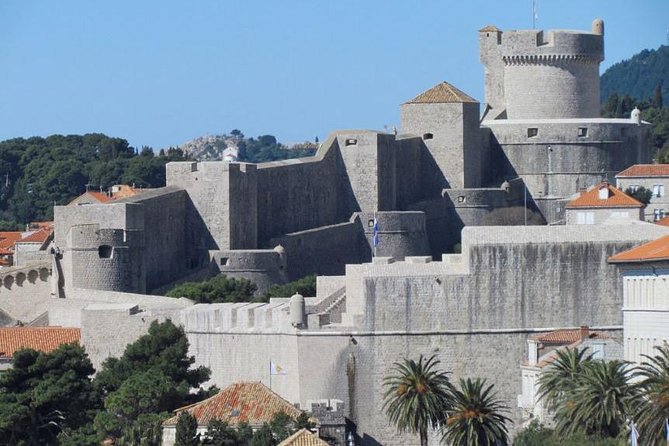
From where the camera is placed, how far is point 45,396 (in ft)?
168

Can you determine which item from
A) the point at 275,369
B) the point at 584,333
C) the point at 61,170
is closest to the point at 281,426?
the point at 275,369

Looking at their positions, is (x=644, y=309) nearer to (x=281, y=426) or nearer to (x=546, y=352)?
(x=546, y=352)

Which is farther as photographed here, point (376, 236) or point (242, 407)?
point (376, 236)

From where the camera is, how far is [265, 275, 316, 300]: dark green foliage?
205 feet

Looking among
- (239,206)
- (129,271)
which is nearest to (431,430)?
(129,271)

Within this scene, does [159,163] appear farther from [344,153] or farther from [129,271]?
[129,271]

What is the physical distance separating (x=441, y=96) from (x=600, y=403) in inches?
1484

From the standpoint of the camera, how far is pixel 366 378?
4950 cm

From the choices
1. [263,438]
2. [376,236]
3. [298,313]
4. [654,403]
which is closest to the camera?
[654,403]

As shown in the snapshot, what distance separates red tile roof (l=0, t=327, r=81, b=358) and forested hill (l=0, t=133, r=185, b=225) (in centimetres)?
4763

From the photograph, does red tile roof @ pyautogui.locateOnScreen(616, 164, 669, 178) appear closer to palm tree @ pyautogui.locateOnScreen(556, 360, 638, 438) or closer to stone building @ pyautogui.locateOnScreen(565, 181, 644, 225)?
stone building @ pyautogui.locateOnScreen(565, 181, 644, 225)

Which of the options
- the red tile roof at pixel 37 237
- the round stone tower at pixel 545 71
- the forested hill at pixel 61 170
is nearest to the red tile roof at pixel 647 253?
the red tile roof at pixel 37 237

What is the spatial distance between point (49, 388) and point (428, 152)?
1192 inches

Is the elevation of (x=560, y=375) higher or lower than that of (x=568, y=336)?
lower
